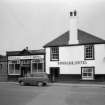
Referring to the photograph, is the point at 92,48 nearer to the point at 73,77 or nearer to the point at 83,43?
the point at 83,43

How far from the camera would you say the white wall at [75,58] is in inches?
976

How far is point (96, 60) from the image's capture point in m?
25.0

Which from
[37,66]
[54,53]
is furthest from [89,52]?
[37,66]

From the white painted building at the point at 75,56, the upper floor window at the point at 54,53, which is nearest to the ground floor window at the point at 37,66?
the white painted building at the point at 75,56

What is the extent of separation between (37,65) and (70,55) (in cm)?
574

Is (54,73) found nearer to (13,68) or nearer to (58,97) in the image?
(13,68)

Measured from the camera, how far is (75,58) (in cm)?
2602

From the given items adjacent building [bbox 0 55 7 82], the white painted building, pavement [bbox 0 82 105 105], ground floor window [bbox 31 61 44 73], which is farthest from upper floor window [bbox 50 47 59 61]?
pavement [bbox 0 82 105 105]

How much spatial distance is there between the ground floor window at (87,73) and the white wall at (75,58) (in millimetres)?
545

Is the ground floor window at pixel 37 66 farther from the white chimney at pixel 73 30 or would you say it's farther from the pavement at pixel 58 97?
the pavement at pixel 58 97

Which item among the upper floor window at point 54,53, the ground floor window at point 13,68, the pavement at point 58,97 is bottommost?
the pavement at point 58,97

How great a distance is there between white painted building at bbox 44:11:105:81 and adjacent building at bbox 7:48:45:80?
1449 mm

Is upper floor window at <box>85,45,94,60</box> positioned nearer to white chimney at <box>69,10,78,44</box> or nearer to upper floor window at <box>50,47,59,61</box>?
white chimney at <box>69,10,78,44</box>

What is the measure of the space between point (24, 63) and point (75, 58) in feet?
28.0
